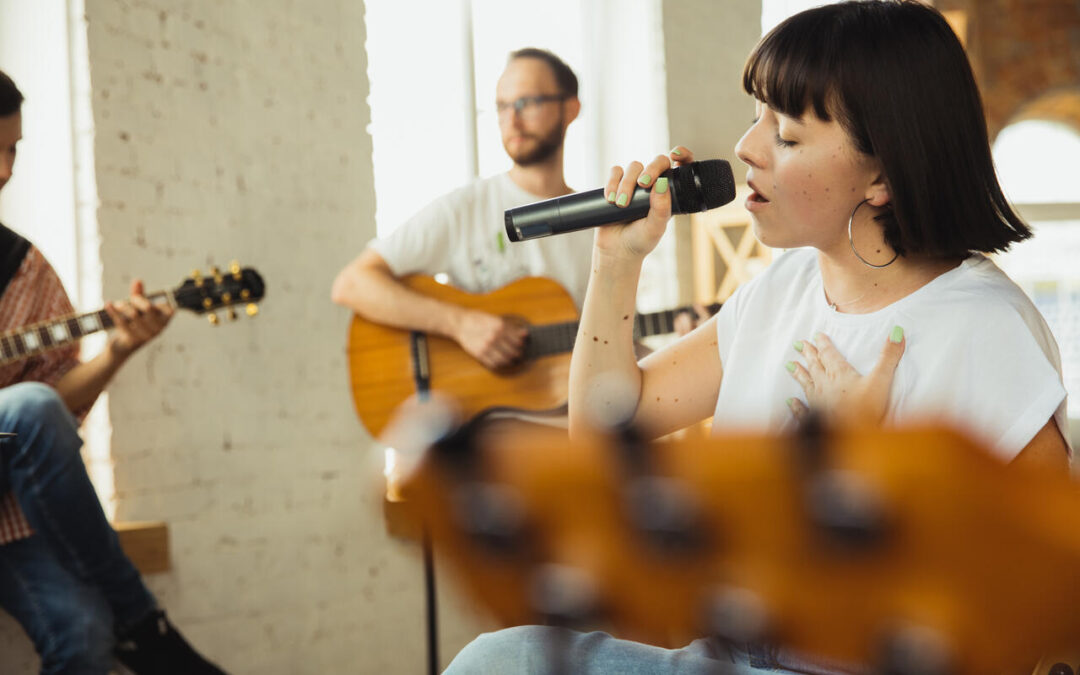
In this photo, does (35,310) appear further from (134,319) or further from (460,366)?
(460,366)

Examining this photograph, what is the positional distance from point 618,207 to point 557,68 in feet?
6.61

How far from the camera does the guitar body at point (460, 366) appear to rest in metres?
2.76

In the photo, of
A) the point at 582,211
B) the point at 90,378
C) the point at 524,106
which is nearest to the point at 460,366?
the point at 524,106

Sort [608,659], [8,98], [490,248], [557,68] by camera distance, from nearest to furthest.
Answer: [608,659]
[8,98]
[490,248]
[557,68]

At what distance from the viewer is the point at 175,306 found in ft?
8.39

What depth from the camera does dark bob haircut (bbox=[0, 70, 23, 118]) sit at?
2.29 metres

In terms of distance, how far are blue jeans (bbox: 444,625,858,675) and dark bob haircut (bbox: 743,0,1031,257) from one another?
561 mm

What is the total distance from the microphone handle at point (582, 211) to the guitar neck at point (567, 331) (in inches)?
58.9

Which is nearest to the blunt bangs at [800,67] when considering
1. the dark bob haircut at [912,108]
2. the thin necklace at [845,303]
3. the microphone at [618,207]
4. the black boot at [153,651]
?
the dark bob haircut at [912,108]

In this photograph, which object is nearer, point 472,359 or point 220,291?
point 220,291

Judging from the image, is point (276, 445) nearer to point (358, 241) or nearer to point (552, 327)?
point (358, 241)

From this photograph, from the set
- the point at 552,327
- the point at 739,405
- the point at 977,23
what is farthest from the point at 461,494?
the point at 977,23

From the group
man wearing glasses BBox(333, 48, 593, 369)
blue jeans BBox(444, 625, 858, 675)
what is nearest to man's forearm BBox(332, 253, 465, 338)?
man wearing glasses BBox(333, 48, 593, 369)

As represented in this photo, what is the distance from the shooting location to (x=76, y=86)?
2.71 meters
